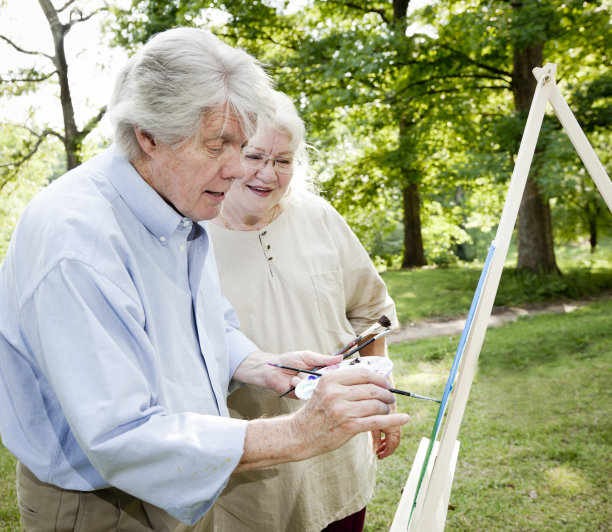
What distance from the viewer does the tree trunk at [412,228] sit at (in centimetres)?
1456

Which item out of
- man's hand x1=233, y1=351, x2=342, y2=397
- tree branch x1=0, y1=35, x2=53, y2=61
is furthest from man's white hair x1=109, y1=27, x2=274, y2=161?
tree branch x1=0, y1=35, x2=53, y2=61

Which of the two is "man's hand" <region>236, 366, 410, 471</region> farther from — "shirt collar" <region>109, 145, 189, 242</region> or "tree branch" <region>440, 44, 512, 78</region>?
"tree branch" <region>440, 44, 512, 78</region>

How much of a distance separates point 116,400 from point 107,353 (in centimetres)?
10

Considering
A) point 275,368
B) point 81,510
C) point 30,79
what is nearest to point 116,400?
point 81,510

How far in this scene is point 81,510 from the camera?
1.44 meters

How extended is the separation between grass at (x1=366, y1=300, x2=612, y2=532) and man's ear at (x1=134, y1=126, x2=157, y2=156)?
3111mm

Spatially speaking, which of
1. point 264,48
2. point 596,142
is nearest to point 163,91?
point 264,48

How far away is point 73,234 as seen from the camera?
1.26 metres

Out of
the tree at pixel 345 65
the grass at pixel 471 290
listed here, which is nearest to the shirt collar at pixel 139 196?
the tree at pixel 345 65

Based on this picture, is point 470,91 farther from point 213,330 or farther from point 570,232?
point 570,232

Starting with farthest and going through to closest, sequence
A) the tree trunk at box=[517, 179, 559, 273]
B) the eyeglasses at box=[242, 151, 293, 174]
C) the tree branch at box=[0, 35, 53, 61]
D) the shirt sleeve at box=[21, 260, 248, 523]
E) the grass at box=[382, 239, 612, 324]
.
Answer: the tree branch at box=[0, 35, 53, 61], the tree trunk at box=[517, 179, 559, 273], the grass at box=[382, 239, 612, 324], the eyeglasses at box=[242, 151, 293, 174], the shirt sleeve at box=[21, 260, 248, 523]

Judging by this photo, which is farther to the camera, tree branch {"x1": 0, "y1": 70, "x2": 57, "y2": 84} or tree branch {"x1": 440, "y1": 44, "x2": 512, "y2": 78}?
tree branch {"x1": 0, "y1": 70, "x2": 57, "y2": 84}

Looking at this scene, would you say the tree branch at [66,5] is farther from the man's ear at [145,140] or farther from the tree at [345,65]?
the man's ear at [145,140]

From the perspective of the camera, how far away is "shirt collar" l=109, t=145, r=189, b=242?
Answer: 1.47 metres
